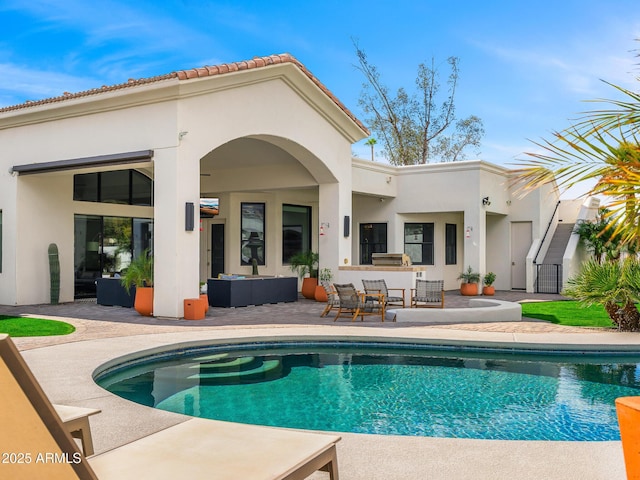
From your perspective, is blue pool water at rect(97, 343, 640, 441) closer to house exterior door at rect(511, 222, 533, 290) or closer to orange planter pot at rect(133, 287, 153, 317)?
orange planter pot at rect(133, 287, 153, 317)

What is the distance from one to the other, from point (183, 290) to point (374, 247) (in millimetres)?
10476

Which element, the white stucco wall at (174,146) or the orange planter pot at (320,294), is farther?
the orange planter pot at (320,294)

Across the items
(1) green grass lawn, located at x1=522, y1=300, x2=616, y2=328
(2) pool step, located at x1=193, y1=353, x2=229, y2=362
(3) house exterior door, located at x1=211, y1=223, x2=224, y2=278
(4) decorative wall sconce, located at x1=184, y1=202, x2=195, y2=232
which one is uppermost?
(4) decorative wall sconce, located at x1=184, y1=202, x2=195, y2=232

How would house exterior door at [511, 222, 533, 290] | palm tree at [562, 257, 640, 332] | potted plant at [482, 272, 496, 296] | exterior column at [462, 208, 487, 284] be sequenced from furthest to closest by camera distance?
house exterior door at [511, 222, 533, 290] → potted plant at [482, 272, 496, 296] → exterior column at [462, 208, 487, 284] → palm tree at [562, 257, 640, 332]

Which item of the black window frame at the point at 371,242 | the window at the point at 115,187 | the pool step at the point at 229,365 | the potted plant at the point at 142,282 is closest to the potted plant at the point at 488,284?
the black window frame at the point at 371,242

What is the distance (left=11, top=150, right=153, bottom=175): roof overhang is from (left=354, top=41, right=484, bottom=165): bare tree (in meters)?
25.9

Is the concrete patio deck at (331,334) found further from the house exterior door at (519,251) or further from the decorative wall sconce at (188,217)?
the house exterior door at (519,251)

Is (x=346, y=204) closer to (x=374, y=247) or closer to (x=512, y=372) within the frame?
(x=374, y=247)

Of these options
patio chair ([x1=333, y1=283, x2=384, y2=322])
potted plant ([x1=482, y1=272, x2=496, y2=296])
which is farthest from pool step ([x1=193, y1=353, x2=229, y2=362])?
potted plant ([x1=482, y1=272, x2=496, y2=296])

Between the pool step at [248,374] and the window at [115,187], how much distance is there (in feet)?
36.3

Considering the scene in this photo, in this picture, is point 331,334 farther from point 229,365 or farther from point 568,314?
point 568,314

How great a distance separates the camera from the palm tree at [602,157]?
3145 millimetres

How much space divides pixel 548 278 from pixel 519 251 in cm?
180

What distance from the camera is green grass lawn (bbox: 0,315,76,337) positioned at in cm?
1048
